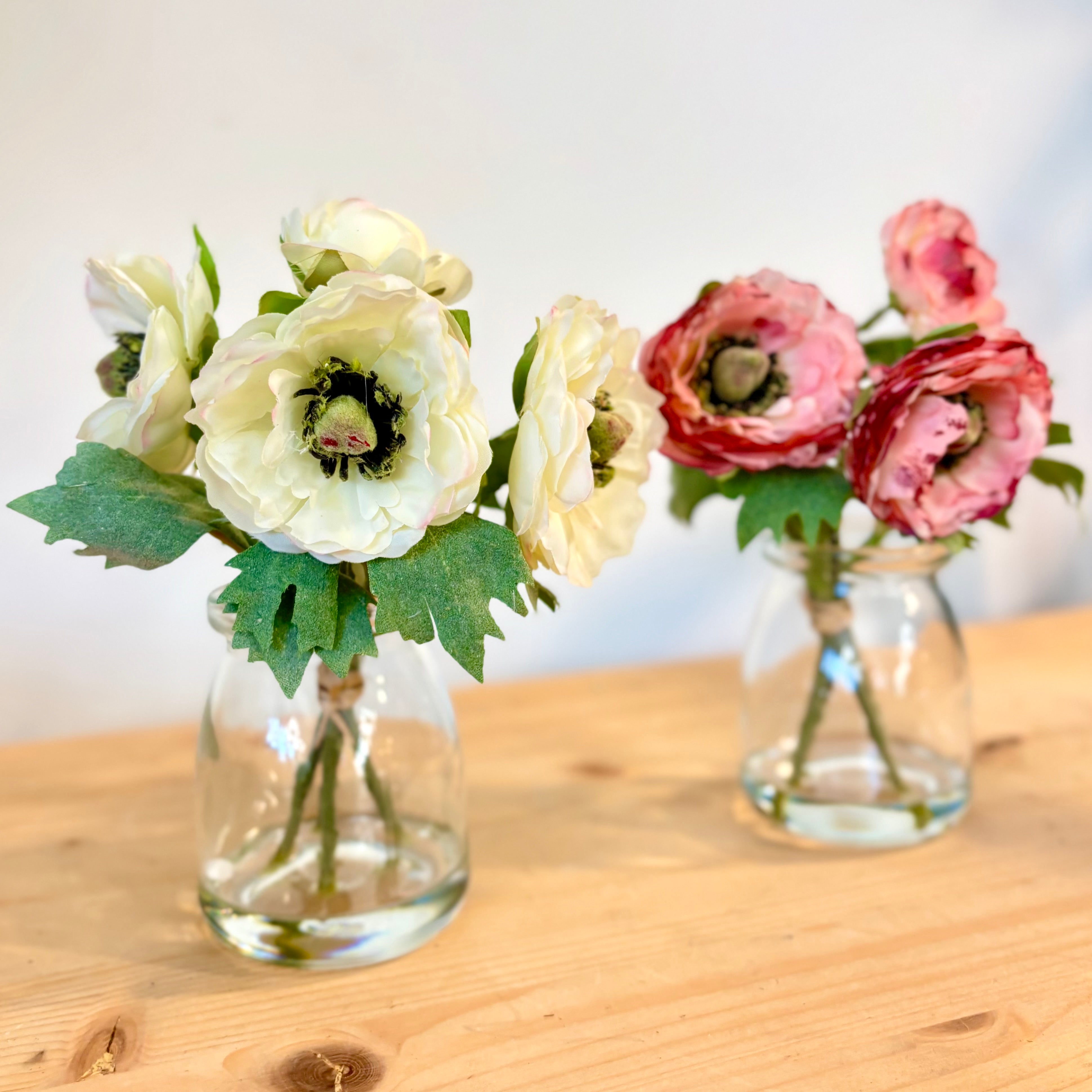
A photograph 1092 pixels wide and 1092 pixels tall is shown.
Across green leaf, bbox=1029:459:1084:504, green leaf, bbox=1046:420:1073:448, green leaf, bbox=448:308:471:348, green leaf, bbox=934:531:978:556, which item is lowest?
green leaf, bbox=934:531:978:556

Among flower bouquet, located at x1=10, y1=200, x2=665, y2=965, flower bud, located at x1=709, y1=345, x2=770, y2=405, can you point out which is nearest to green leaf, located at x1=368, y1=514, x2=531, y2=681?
flower bouquet, located at x1=10, y1=200, x2=665, y2=965

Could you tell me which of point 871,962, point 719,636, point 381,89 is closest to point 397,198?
point 381,89

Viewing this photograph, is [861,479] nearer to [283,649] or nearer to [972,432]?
[972,432]

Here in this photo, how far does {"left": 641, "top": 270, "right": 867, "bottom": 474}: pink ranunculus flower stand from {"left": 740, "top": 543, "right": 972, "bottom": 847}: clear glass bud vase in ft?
0.35

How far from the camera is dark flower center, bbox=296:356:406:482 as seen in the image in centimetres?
49

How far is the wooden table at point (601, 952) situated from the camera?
1.77 ft

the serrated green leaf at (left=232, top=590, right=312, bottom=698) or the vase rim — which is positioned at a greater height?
the serrated green leaf at (left=232, top=590, right=312, bottom=698)

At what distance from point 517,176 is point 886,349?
0.41 meters

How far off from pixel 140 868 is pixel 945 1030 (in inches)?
18.7

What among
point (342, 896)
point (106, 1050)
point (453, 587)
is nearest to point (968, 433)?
point (453, 587)

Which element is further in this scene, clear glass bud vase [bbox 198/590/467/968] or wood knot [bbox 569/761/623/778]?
wood knot [bbox 569/761/623/778]

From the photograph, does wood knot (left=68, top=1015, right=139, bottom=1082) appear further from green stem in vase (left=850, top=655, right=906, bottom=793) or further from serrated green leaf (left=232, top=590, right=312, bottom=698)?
green stem in vase (left=850, top=655, right=906, bottom=793)

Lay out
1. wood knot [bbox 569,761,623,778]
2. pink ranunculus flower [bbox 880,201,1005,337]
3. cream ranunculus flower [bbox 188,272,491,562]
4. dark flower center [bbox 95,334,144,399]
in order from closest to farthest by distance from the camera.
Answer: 1. cream ranunculus flower [bbox 188,272,491,562]
2. dark flower center [bbox 95,334,144,399]
3. pink ranunculus flower [bbox 880,201,1005,337]
4. wood knot [bbox 569,761,623,778]

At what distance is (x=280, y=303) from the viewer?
20.1 inches
